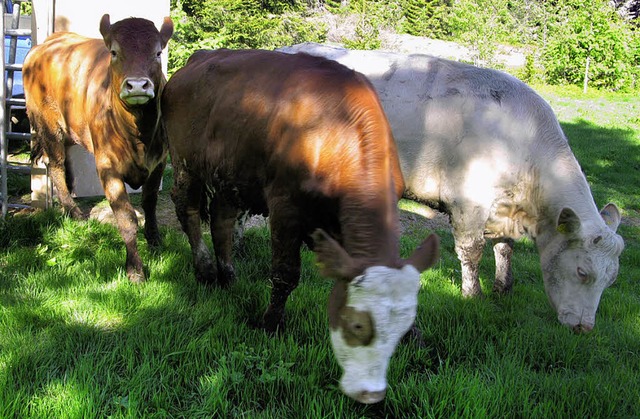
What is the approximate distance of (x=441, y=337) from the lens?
403 cm

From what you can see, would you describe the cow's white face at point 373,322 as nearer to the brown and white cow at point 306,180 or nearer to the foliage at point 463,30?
the brown and white cow at point 306,180

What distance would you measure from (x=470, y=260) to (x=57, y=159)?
4601 millimetres

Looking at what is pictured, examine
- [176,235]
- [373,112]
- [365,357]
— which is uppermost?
[373,112]

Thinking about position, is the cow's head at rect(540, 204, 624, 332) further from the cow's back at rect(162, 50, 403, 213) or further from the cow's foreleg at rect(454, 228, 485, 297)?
the cow's back at rect(162, 50, 403, 213)

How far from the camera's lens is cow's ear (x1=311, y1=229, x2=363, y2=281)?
8.91ft

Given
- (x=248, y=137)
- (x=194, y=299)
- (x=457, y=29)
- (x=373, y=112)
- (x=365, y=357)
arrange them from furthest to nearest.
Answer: (x=457, y=29), (x=194, y=299), (x=248, y=137), (x=373, y=112), (x=365, y=357)

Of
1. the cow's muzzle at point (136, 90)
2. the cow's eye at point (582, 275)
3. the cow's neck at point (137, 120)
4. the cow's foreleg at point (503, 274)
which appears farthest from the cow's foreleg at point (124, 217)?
the cow's eye at point (582, 275)

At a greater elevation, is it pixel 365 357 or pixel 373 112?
pixel 373 112

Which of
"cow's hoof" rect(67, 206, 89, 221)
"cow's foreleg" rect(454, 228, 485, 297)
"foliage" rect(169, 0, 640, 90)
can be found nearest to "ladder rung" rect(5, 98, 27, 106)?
"cow's hoof" rect(67, 206, 89, 221)

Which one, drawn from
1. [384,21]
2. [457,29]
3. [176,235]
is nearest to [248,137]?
[176,235]

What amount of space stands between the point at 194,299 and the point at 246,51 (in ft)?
6.54

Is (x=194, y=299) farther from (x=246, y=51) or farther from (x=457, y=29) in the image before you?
(x=457, y=29)

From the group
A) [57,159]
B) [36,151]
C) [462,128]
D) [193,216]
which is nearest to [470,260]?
[462,128]

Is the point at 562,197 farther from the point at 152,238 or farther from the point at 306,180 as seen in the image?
the point at 152,238
